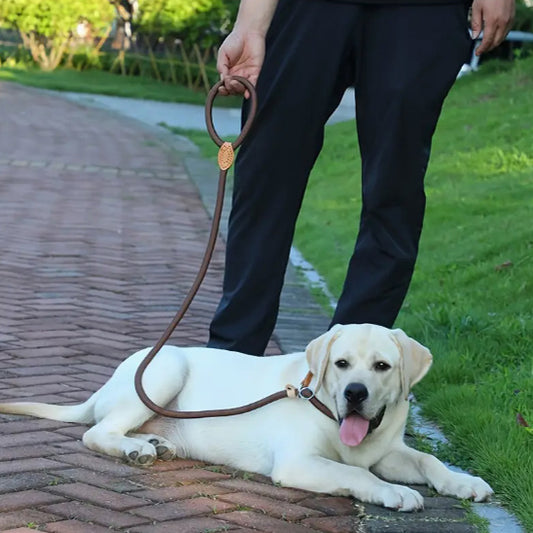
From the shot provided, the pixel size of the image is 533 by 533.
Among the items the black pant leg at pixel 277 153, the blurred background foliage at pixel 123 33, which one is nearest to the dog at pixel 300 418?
the black pant leg at pixel 277 153

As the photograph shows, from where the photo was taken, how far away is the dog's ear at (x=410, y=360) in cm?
350

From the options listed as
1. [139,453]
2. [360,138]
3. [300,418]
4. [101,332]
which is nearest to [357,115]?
[360,138]

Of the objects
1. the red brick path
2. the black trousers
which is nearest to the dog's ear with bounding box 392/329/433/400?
the red brick path

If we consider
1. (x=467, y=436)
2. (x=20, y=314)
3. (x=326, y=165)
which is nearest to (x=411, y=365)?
(x=467, y=436)

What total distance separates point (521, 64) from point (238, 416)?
39.9 ft

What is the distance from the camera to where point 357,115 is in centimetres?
413

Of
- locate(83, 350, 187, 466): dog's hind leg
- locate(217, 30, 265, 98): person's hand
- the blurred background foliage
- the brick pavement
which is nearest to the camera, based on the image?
the brick pavement

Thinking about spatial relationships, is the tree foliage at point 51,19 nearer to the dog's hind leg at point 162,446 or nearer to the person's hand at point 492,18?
the person's hand at point 492,18

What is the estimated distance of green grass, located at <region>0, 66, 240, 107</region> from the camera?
2675cm

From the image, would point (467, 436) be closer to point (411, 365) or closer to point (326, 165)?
point (411, 365)

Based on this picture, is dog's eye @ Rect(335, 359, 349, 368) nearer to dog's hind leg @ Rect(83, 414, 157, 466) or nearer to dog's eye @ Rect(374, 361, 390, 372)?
dog's eye @ Rect(374, 361, 390, 372)

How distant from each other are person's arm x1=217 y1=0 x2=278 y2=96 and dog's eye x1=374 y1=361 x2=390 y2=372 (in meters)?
1.11

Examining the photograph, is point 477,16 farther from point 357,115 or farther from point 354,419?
point 354,419

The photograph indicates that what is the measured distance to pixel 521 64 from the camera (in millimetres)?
14945
